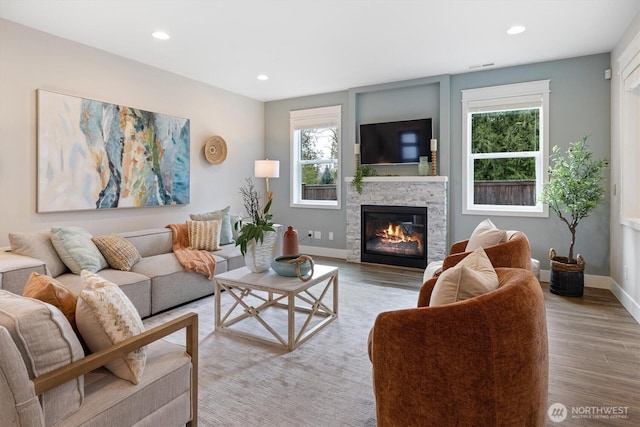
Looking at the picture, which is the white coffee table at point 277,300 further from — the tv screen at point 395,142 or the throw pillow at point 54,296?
the tv screen at point 395,142

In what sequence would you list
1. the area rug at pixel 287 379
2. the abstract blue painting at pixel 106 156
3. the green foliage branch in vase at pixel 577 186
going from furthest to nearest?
the green foliage branch in vase at pixel 577 186 < the abstract blue painting at pixel 106 156 < the area rug at pixel 287 379

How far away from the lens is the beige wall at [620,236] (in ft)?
10.4

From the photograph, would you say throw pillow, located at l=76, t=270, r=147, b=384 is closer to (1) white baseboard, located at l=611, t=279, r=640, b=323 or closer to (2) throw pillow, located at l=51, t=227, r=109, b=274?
(2) throw pillow, located at l=51, t=227, r=109, b=274

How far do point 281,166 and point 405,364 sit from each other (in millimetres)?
5362

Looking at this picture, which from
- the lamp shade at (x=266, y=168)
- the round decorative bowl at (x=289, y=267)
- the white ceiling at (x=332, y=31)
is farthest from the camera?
the lamp shade at (x=266, y=168)

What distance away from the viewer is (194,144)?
508cm

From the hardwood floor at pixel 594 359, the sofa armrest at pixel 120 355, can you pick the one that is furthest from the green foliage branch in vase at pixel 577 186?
the sofa armrest at pixel 120 355

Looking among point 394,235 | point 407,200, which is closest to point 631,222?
point 407,200

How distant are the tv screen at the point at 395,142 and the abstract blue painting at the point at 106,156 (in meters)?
2.62

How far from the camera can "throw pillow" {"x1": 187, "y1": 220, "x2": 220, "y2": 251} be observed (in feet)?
13.6

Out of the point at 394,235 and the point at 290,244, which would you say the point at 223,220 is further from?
the point at 394,235

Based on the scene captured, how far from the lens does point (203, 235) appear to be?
4.16 m

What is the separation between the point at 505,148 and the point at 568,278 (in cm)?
178

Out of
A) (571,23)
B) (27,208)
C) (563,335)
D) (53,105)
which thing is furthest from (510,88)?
(27,208)
